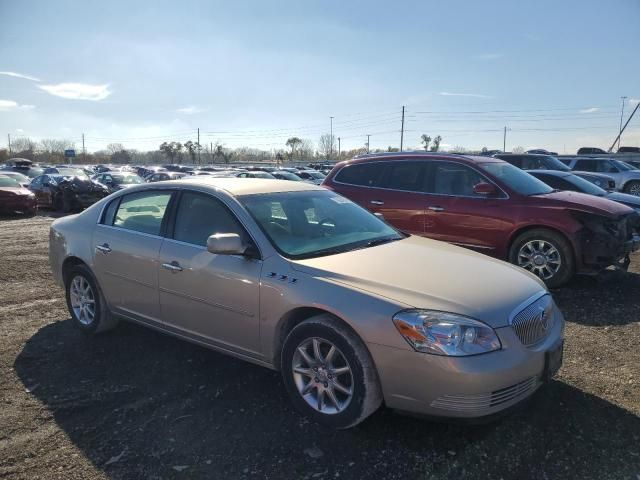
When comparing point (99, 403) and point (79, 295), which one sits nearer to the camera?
point (99, 403)

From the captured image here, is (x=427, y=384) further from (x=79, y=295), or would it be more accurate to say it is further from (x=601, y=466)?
(x=79, y=295)

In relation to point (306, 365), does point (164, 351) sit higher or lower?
lower

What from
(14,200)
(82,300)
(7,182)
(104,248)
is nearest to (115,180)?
(7,182)

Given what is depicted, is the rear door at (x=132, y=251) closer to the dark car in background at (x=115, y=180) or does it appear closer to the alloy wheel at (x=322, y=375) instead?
the alloy wheel at (x=322, y=375)

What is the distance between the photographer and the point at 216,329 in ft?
12.2

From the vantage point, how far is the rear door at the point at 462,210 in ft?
22.3

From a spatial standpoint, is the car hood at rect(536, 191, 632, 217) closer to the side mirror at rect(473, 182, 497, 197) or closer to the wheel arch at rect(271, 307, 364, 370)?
the side mirror at rect(473, 182, 497, 197)

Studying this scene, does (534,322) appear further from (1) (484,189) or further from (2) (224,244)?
(1) (484,189)

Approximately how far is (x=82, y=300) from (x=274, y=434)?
279cm

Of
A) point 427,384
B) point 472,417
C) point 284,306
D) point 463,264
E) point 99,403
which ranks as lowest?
point 99,403

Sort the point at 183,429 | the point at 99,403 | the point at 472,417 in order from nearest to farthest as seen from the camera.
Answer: the point at 472,417 < the point at 183,429 < the point at 99,403

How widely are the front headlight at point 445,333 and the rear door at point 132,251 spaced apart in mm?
2252

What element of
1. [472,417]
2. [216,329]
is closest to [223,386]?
[216,329]

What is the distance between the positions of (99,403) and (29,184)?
19.0 meters
